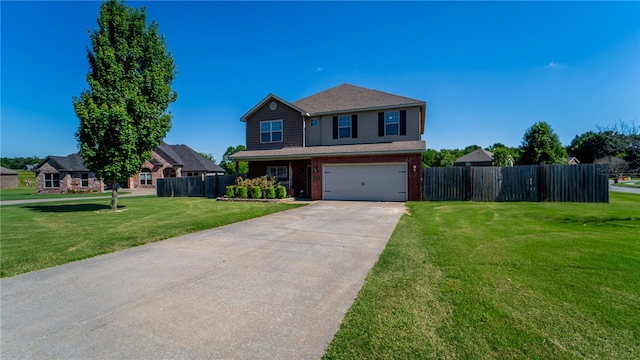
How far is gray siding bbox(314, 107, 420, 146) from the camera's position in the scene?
1684cm

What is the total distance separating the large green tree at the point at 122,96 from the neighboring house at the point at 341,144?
21.3 ft

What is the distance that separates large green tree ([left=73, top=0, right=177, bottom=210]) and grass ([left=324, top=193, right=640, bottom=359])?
39.7 ft

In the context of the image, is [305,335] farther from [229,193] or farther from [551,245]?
[229,193]

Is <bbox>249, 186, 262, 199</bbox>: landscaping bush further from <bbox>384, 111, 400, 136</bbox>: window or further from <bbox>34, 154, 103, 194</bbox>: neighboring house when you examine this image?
<bbox>34, 154, 103, 194</bbox>: neighboring house

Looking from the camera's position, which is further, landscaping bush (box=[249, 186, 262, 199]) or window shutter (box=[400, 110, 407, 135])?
landscaping bush (box=[249, 186, 262, 199])

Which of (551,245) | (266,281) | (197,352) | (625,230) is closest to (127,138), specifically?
(266,281)

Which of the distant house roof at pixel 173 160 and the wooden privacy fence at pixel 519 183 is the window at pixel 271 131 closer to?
the wooden privacy fence at pixel 519 183

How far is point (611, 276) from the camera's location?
13.5 ft

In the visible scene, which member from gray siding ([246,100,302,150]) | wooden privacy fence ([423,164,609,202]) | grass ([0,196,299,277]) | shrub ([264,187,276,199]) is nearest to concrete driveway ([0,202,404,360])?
grass ([0,196,299,277])

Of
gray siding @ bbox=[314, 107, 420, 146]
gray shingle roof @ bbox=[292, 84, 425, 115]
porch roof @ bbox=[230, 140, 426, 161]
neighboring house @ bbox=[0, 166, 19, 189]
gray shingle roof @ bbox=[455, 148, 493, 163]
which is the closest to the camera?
porch roof @ bbox=[230, 140, 426, 161]

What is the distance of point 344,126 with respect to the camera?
18312 mm

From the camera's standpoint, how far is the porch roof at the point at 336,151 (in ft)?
51.1

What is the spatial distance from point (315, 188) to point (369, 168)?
11.3ft

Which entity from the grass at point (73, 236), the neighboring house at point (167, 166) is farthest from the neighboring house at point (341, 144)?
the neighboring house at point (167, 166)
